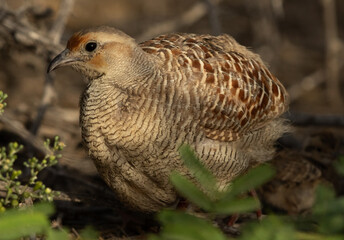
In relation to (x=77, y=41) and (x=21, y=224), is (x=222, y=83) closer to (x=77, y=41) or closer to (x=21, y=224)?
(x=77, y=41)

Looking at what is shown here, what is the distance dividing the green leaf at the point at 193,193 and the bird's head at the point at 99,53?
1906 millimetres

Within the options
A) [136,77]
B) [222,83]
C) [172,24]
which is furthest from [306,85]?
[136,77]

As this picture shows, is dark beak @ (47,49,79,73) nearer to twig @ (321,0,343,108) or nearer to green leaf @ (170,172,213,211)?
green leaf @ (170,172,213,211)

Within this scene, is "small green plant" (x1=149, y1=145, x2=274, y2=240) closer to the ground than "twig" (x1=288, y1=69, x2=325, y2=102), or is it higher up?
higher up

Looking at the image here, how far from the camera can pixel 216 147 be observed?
410 cm

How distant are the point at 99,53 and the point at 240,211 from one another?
2.16 metres

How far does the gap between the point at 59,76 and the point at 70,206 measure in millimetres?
3809

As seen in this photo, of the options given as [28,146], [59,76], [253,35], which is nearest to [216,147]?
[28,146]

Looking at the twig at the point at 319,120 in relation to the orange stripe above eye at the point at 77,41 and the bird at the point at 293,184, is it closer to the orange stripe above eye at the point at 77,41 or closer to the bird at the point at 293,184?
the bird at the point at 293,184

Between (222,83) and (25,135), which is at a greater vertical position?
(222,83)

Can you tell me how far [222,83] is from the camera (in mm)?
4203

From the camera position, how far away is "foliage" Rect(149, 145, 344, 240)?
78.4 inches

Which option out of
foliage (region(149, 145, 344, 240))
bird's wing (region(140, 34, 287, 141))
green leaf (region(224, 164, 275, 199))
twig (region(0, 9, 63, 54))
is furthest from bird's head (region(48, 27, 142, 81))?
green leaf (region(224, 164, 275, 199))

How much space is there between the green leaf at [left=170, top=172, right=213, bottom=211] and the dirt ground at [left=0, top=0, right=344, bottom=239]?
98.5 inches
